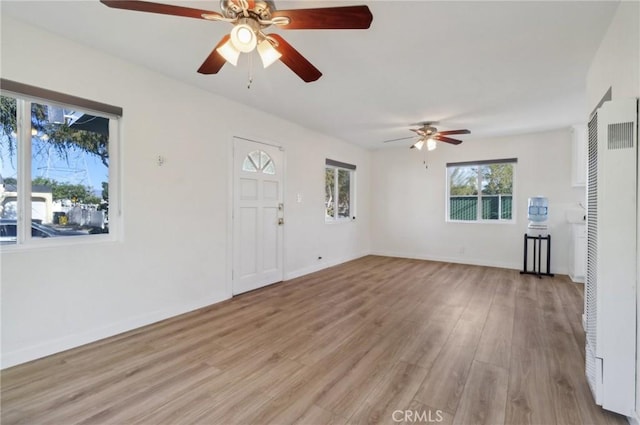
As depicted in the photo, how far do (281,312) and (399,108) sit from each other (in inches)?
119

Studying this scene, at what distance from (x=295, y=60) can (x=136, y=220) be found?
7.02 ft

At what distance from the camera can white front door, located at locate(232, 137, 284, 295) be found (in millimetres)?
3904

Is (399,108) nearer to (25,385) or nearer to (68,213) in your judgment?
(68,213)

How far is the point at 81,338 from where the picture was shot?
8.24 feet

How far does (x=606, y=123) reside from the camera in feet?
5.59

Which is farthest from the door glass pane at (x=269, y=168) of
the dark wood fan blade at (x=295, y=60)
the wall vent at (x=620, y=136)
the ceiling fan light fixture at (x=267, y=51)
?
the wall vent at (x=620, y=136)

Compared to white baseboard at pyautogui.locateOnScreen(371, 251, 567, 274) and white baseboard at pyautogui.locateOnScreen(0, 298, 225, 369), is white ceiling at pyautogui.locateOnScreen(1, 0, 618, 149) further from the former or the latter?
white baseboard at pyautogui.locateOnScreen(371, 251, 567, 274)

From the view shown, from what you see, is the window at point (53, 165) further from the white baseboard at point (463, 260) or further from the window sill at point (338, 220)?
the white baseboard at point (463, 260)

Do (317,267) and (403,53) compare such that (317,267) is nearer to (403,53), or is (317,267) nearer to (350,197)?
(350,197)

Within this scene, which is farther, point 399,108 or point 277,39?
point 399,108

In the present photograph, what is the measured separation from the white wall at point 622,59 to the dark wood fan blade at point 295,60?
1.87 metres

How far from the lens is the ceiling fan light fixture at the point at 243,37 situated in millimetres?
1639

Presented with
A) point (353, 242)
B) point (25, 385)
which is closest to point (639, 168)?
point (25, 385)

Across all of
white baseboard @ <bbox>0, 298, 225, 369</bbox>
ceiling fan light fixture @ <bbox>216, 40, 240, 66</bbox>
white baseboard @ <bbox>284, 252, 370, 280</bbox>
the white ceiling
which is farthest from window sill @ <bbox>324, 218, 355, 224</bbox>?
ceiling fan light fixture @ <bbox>216, 40, 240, 66</bbox>
